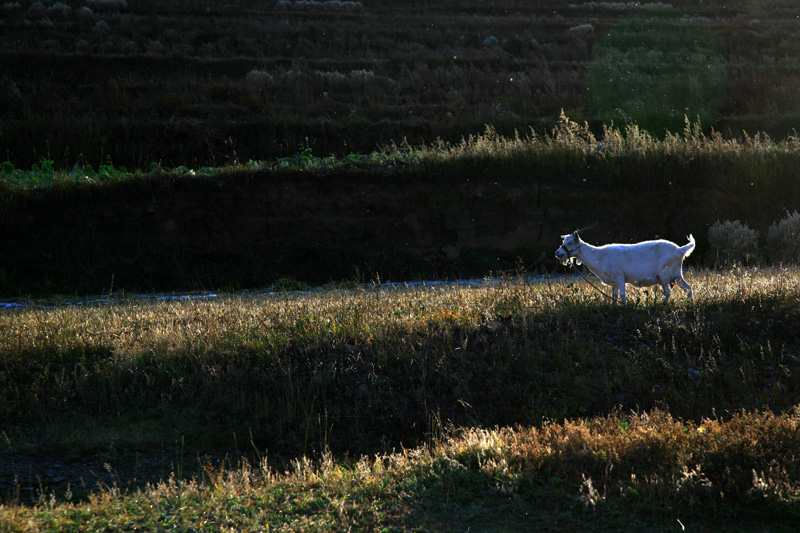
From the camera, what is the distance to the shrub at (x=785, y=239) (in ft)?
60.7

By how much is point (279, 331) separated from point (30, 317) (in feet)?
15.0

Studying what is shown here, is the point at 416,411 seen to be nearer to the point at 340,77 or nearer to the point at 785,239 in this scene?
the point at 785,239

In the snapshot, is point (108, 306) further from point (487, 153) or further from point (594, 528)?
point (487, 153)

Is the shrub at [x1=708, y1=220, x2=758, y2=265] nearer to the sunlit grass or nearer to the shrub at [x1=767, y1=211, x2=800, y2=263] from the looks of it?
the shrub at [x1=767, y1=211, x2=800, y2=263]

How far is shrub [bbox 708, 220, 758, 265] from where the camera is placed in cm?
1856

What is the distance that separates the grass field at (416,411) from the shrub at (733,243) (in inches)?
244

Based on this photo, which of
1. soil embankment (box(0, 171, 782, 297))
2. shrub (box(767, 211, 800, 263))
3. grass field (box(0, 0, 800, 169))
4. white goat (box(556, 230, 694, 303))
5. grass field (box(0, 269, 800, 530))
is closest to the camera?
grass field (box(0, 269, 800, 530))

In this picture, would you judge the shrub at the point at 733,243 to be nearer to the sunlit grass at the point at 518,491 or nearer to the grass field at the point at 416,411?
the grass field at the point at 416,411

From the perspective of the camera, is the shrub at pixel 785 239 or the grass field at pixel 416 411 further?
the shrub at pixel 785 239

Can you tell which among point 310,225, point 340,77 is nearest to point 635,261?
point 310,225

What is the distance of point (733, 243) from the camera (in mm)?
18672

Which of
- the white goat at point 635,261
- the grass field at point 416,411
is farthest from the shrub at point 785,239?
the white goat at point 635,261

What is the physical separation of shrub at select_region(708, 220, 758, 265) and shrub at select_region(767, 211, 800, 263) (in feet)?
1.56

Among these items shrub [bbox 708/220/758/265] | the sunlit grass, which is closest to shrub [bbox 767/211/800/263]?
shrub [bbox 708/220/758/265]
